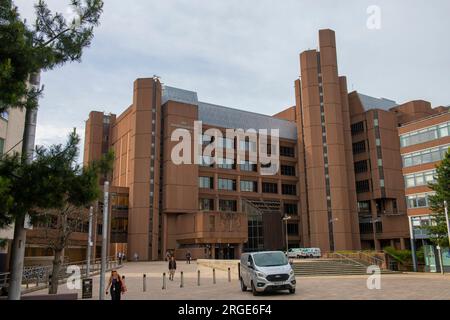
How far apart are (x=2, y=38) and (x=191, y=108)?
6443 cm

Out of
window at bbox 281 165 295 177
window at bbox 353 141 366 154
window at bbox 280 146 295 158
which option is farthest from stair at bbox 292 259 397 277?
window at bbox 280 146 295 158

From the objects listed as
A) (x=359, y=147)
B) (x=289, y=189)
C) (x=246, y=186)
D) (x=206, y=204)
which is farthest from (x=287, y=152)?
(x=206, y=204)

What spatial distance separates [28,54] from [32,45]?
3.18 feet

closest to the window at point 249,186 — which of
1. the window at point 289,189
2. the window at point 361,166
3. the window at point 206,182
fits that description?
the window at point 289,189

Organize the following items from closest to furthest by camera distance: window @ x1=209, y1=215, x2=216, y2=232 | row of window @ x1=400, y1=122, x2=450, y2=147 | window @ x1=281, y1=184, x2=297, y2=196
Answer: row of window @ x1=400, y1=122, x2=450, y2=147
window @ x1=209, y1=215, x2=216, y2=232
window @ x1=281, y1=184, x2=297, y2=196

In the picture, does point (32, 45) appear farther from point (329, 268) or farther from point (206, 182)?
point (206, 182)

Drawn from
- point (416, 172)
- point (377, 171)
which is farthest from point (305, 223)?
point (416, 172)

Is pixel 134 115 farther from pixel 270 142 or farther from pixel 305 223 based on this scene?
pixel 305 223

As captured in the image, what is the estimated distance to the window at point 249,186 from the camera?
8125 cm

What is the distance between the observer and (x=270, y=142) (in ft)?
279

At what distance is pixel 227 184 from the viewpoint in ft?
261

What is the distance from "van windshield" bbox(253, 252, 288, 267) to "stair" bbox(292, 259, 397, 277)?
53.0 feet

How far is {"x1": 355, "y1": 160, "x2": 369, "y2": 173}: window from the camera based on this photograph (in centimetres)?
8125

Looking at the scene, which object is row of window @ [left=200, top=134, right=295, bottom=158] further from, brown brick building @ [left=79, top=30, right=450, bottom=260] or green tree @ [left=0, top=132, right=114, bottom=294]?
green tree @ [left=0, top=132, right=114, bottom=294]
